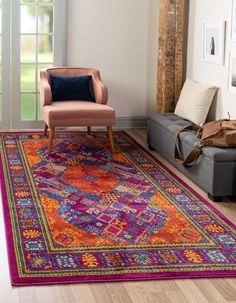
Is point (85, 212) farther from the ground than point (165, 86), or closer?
closer

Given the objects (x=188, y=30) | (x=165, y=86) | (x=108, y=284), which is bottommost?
(x=108, y=284)

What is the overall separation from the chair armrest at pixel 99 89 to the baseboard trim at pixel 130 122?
819 millimetres

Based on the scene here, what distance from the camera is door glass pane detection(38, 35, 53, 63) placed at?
25.1ft

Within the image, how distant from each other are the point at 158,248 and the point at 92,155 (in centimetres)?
251

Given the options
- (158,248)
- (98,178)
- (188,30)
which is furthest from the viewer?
(188,30)

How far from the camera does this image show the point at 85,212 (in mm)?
5000

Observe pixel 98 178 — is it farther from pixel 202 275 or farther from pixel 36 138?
pixel 202 275

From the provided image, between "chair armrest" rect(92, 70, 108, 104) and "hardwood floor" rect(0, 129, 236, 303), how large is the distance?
3466 mm

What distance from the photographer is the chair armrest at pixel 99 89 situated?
7.11 m

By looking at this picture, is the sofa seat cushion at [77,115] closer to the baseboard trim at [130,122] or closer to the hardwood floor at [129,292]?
the baseboard trim at [130,122]

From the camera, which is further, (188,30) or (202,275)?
(188,30)

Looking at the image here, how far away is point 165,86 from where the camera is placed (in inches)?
285

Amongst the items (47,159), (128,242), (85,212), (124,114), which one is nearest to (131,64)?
(124,114)

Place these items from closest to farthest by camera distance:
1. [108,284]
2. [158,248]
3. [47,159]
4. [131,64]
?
[108,284], [158,248], [47,159], [131,64]
